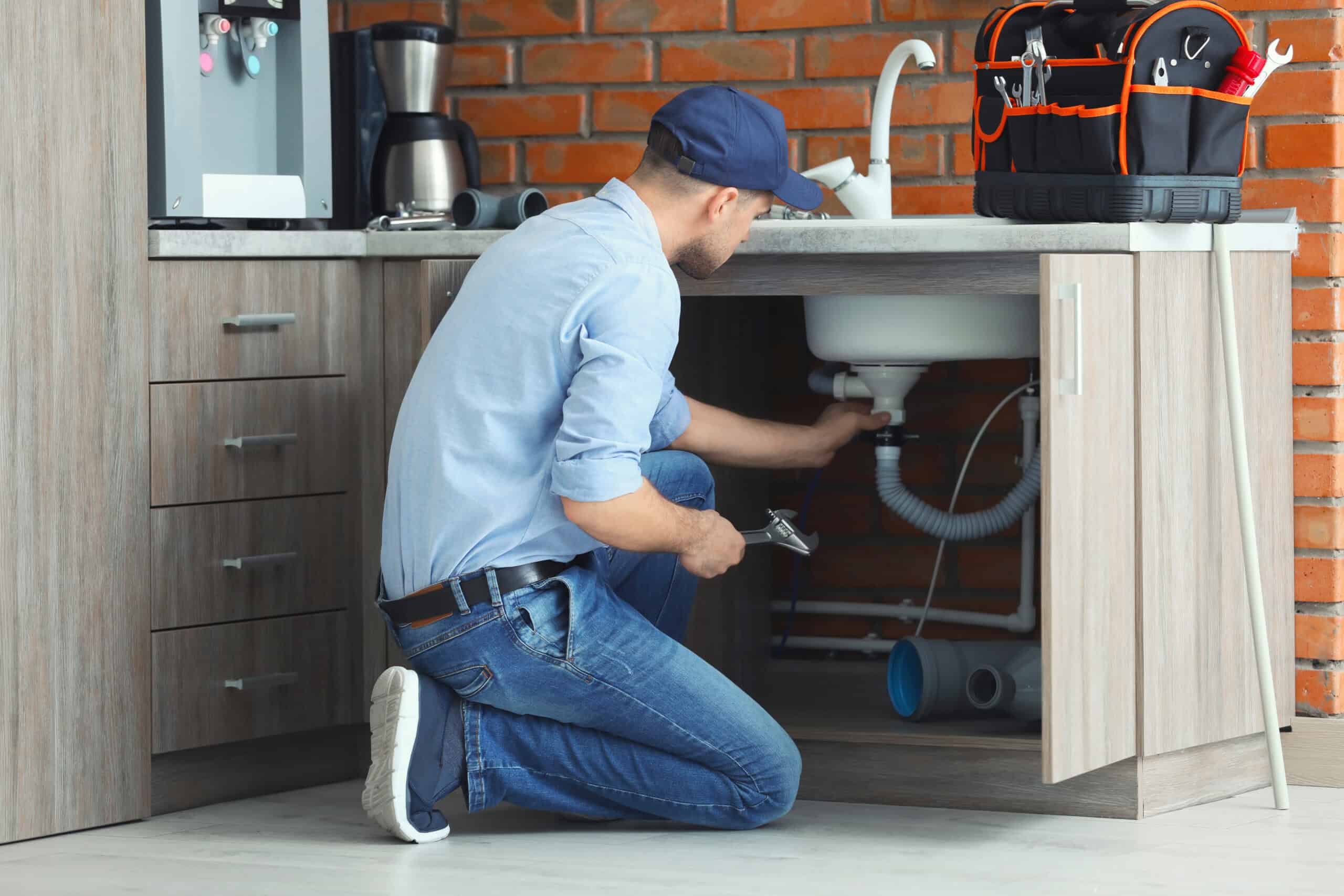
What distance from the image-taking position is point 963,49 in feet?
9.33

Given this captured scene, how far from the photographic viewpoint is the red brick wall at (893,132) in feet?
8.38

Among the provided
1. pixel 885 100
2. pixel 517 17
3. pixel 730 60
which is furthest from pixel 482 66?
pixel 885 100

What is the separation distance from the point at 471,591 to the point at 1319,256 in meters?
1.25

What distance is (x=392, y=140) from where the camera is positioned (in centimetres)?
292

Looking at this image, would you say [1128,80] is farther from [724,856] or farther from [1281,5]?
[724,856]

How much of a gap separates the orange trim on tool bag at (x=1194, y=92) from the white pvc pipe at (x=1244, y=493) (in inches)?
6.1

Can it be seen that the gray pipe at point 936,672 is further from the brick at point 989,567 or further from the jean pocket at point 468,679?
the jean pocket at point 468,679

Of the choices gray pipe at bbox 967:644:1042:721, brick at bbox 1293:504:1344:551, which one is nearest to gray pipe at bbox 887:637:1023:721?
gray pipe at bbox 967:644:1042:721

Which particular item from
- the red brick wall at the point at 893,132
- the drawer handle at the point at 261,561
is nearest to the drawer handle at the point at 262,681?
the drawer handle at the point at 261,561

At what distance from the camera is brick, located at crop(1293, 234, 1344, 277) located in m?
2.54

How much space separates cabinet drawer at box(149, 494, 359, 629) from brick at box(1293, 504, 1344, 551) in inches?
51.6

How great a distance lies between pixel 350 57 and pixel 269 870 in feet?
4.41

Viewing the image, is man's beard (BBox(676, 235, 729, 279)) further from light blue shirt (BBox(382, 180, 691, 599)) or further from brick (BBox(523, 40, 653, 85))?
brick (BBox(523, 40, 653, 85))

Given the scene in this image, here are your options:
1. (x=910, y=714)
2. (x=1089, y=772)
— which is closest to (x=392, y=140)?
(x=910, y=714)
